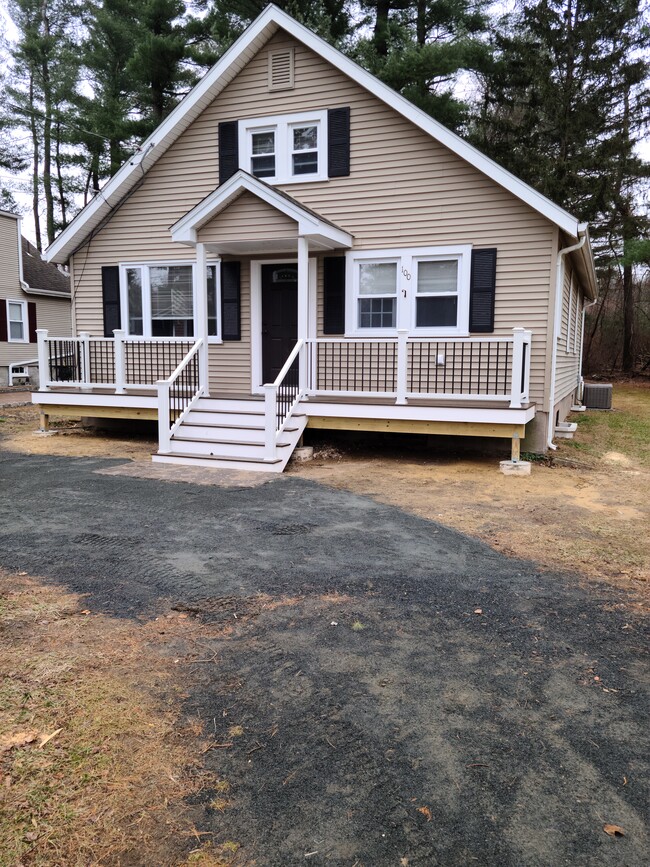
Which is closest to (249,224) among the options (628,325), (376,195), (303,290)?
(303,290)

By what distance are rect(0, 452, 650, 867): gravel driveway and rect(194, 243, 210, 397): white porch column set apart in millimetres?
4407

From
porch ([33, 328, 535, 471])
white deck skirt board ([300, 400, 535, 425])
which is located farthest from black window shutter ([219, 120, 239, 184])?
white deck skirt board ([300, 400, 535, 425])

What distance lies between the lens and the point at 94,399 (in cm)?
1052

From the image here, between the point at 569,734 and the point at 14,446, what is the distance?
967cm

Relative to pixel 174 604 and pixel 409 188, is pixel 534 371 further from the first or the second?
pixel 174 604

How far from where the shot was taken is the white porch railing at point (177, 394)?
8.80 metres

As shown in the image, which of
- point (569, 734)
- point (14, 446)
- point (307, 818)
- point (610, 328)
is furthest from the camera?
point (610, 328)

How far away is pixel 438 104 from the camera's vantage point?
687 inches

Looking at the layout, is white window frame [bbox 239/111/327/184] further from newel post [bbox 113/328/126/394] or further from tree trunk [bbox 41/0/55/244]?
tree trunk [bbox 41/0/55/244]

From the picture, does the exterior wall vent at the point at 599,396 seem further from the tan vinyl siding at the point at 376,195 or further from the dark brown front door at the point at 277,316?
the dark brown front door at the point at 277,316

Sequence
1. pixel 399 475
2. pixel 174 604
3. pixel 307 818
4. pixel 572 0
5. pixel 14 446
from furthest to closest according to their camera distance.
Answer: pixel 572 0, pixel 14 446, pixel 399 475, pixel 174 604, pixel 307 818

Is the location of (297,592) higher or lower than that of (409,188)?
lower

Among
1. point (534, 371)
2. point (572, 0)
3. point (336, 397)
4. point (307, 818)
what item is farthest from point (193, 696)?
point (572, 0)

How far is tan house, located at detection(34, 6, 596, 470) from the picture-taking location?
29.2ft
